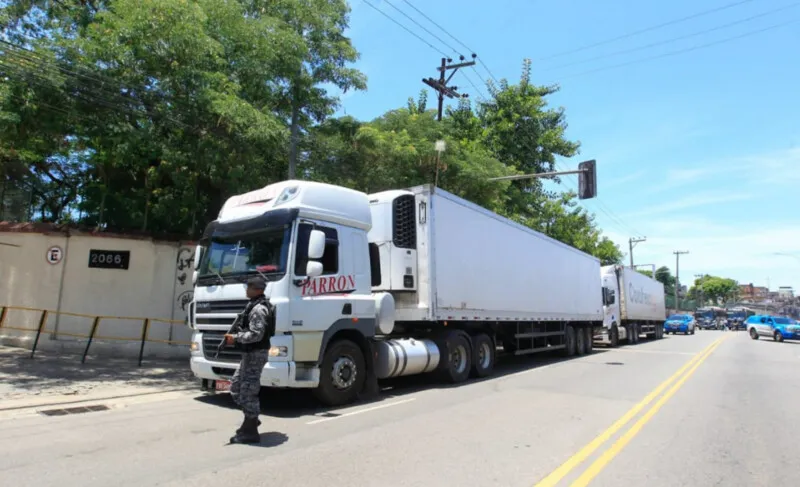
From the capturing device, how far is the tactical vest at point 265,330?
5.98 meters

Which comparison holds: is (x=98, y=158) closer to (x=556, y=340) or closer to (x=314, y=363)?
(x=314, y=363)

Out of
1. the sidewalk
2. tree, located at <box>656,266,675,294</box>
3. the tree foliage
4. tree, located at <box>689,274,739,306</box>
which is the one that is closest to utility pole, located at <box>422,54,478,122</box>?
the tree foliage

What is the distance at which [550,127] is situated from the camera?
2673 cm

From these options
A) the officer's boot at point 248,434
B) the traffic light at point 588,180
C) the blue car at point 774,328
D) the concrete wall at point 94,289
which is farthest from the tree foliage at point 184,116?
the blue car at point 774,328

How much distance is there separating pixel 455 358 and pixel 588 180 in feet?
27.4

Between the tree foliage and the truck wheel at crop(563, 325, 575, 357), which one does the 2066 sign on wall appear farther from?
the truck wheel at crop(563, 325, 575, 357)

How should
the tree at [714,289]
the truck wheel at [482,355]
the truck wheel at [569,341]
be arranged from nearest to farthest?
the truck wheel at [482,355], the truck wheel at [569,341], the tree at [714,289]

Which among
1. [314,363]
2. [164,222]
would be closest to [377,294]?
[314,363]

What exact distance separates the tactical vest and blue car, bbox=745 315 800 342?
3760cm

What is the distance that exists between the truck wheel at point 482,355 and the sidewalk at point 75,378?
5848 mm

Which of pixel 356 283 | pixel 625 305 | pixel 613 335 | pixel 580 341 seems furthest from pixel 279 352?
pixel 625 305

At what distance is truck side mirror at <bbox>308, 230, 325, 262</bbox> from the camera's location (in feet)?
24.5

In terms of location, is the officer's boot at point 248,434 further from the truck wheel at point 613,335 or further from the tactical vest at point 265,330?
the truck wheel at point 613,335

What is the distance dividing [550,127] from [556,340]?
1325 centimetres
